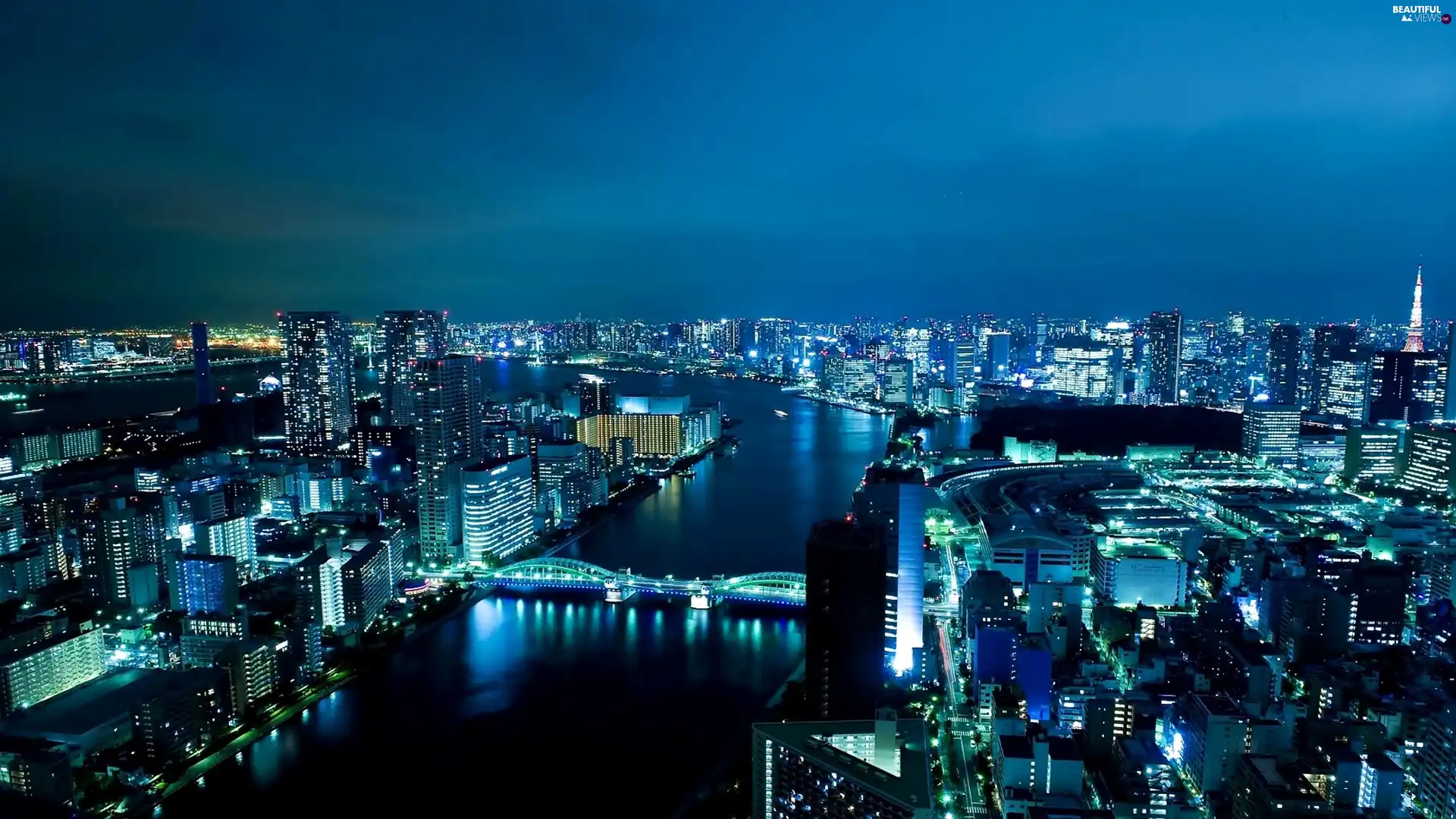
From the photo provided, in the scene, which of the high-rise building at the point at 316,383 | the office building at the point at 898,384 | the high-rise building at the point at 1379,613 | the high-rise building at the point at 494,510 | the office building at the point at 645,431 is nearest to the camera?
the high-rise building at the point at 1379,613

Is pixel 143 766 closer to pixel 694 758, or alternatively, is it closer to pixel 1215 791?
pixel 694 758

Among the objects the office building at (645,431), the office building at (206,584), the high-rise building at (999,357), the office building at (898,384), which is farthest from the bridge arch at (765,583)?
the high-rise building at (999,357)

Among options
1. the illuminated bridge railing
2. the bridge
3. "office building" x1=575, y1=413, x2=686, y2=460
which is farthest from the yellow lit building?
the illuminated bridge railing

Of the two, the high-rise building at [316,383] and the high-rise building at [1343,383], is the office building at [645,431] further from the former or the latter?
the high-rise building at [1343,383]

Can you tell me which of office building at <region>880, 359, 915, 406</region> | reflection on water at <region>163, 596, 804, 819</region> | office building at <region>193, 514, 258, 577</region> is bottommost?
reflection on water at <region>163, 596, 804, 819</region>

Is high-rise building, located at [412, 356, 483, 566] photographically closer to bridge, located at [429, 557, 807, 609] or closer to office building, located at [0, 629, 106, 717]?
bridge, located at [429, 557, 807, 609]
